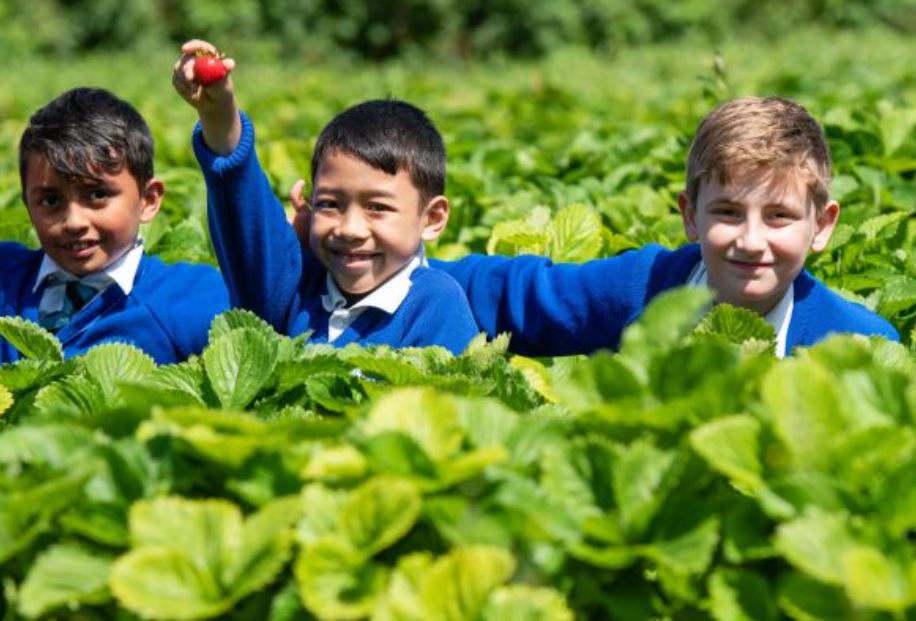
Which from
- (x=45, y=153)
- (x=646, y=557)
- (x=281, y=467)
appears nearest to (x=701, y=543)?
(x=646, y=557)

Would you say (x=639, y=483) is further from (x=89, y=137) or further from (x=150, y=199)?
(x=150, y=199)

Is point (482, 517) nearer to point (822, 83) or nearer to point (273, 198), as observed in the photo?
point (273, 198)

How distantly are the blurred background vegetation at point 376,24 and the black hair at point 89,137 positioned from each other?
1738 cm

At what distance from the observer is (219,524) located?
187cm

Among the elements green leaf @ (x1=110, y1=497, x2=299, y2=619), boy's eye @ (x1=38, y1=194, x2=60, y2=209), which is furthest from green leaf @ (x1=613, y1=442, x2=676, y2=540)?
boy's eye @ (x1=38, y1=194, x2=60, y2=209)

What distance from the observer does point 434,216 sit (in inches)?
150

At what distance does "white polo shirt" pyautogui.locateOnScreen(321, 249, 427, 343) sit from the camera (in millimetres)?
3580

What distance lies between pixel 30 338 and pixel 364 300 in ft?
3.18

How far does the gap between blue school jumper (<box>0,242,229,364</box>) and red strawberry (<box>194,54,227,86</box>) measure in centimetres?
70

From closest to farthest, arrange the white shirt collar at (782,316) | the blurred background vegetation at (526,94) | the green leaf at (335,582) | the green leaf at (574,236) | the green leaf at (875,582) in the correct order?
the green leaf at (875,582), the green leaf at (335,582), the white shirt collar at (782,316), the green leaf at (574,236), the blurred background vegetation at (526,94)

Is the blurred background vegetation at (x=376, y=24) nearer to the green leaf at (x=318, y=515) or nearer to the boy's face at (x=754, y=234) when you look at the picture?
the boy's face at (x=754, y=234)

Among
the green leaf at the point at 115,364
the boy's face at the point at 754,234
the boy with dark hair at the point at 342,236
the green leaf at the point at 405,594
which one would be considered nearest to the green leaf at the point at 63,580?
the green leaf at the point at 405,594

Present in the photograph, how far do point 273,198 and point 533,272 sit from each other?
0.66m

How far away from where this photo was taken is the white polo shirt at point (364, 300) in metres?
3.58
